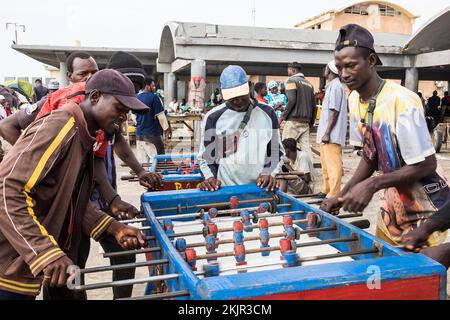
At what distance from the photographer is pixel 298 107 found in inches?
313

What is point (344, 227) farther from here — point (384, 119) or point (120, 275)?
point (120, 275)

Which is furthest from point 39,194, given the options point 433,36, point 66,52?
point 66,52

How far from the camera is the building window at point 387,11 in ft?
120

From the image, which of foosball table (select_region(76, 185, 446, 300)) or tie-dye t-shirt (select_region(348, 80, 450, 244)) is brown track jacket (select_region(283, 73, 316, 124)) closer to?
foosball table (select_region(76, 185, 446, 300))

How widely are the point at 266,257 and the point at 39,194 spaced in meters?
1.25

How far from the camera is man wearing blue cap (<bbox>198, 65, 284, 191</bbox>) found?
3855mm

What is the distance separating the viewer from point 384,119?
238 centimetres

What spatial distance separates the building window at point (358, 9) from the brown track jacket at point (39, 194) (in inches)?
1379

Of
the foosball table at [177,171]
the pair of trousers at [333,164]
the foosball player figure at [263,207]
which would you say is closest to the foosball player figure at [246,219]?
the foosball player figure at [263,207]

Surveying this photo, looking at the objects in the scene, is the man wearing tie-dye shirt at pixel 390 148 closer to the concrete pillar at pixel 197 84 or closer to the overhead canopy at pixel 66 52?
the concrete pillar at pixel 197 84

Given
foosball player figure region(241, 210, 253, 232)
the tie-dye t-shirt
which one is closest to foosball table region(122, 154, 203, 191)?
foosball player figure region(241, 210, 253, 232)

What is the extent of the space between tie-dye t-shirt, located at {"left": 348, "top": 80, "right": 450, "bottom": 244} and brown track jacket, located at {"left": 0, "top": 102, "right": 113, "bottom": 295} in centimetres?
158

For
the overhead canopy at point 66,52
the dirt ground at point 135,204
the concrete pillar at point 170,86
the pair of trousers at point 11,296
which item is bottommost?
the dirt ground at point 135,204

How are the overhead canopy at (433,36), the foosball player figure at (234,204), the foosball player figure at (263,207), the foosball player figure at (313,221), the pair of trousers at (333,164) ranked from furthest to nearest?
1. the overhead canopy at (433,36)
2. the pair of trousers at (333,164)
3. the foosball player figure at (234,204)
4. the foosball player figure at (263,207)
5. the foosball player figure at (313,221)
